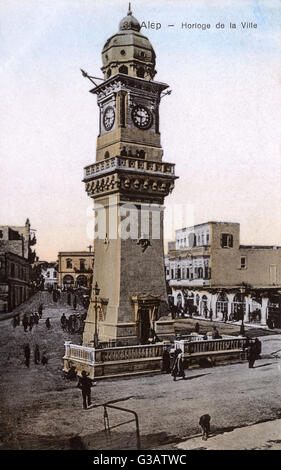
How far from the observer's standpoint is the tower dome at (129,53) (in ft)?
29.6

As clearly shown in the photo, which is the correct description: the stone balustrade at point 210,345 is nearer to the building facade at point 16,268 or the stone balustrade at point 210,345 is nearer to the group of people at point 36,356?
the group of people at point 36,356

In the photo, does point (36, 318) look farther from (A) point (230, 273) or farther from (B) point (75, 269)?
(A) point (230, 273)

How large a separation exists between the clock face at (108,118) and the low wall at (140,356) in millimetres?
3908

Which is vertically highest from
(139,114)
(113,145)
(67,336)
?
(139,114)

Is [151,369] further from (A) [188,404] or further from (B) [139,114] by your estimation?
(B) [139,114]

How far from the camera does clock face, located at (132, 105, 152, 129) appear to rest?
405 inches

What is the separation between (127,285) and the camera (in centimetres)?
1073

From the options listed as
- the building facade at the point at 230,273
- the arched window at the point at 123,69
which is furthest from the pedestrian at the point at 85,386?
the arched window at the point at 123,69

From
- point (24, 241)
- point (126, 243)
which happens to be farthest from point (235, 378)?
point (24, 241)

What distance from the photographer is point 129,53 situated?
9.90 meters

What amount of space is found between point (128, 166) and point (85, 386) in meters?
4.05

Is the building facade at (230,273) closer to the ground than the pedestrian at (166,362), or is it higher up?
higher up

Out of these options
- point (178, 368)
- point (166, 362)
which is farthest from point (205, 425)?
point (166, 362)

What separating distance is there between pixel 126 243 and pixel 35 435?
13.1ft
